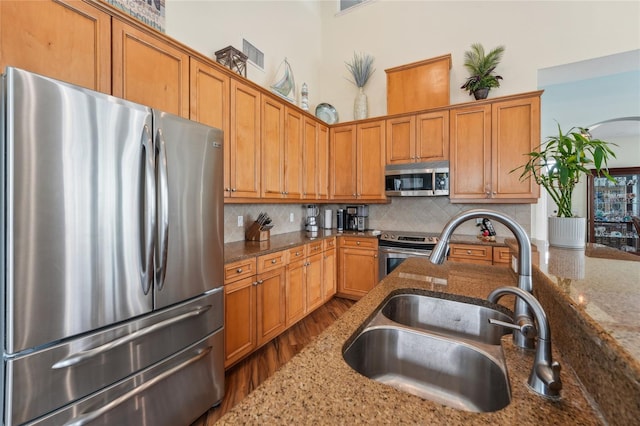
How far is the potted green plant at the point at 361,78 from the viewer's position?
3965 millimetres

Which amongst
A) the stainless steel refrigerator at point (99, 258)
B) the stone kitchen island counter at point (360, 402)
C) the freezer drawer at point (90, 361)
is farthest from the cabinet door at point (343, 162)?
the stone kitchen island counter at point (360, 402)

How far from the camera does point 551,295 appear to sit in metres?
0.83

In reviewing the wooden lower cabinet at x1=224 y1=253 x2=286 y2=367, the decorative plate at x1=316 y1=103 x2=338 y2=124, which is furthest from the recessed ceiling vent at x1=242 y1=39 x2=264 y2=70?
the wooden lower cabinet at x1=224 y1=253 x2=286 y2=367

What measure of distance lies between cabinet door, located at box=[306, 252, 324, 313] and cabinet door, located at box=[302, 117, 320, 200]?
2.61 ft

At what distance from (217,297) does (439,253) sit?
1.41m

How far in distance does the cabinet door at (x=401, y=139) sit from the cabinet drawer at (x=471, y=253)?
1185 mm

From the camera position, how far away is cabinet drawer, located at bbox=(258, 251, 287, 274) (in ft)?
7.64

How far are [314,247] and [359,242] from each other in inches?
26.4

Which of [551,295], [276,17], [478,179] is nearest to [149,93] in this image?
[551,295]

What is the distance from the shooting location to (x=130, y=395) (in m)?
1.26

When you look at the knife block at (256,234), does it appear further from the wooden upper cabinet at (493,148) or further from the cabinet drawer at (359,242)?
the wooden upper cabinet at (493,148)

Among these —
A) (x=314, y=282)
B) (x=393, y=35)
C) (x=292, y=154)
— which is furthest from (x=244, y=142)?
(x=393, y=35)

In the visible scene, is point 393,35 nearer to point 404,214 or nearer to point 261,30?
point 261,30

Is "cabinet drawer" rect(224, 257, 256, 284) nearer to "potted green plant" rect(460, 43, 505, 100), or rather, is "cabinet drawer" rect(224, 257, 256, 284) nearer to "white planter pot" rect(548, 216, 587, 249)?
"white planter pot" rect(548, 216, 587, 249)
